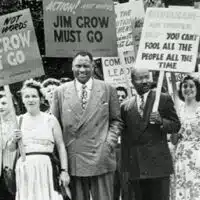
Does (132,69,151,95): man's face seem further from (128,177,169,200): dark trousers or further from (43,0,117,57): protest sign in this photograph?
(128,177,169,200): dark trousers

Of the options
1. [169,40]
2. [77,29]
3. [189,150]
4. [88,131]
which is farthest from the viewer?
[77,29]

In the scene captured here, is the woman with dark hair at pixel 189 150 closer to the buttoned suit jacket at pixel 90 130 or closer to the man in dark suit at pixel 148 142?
the man in dark suit at pixel 148 142

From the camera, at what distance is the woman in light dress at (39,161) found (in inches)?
265

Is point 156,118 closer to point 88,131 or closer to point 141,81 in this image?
point 141,81

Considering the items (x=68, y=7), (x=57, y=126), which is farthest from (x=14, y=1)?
(x=57, y=126)

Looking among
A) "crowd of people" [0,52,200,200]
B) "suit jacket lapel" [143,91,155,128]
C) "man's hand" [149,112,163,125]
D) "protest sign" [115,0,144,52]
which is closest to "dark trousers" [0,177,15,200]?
"crowd of people" [0,52,200,200]

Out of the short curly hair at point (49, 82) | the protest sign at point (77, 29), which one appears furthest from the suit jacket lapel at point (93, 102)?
the short curly hair at point (49, 82)

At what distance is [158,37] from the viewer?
744cm

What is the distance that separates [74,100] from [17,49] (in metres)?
0.99

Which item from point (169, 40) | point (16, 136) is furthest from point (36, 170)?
point (169, 40)

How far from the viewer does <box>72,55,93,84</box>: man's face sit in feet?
22.4

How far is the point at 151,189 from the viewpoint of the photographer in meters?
7.05

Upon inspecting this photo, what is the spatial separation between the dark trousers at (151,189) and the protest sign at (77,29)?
1.73 m

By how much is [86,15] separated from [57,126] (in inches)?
71.1
